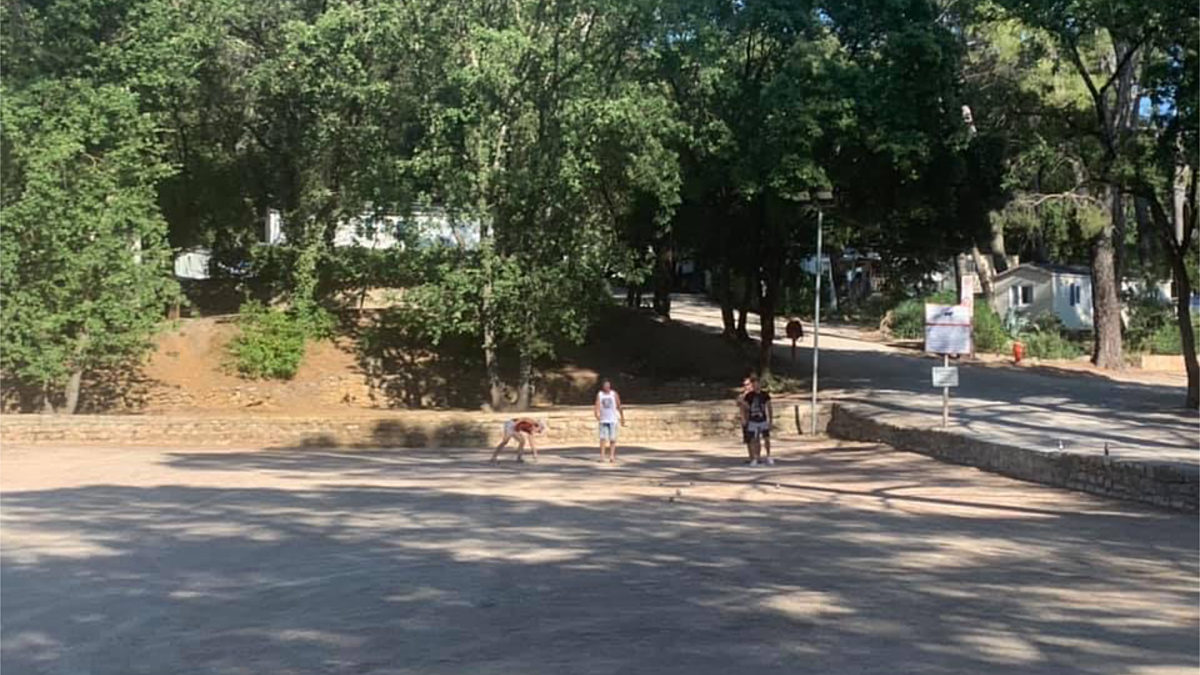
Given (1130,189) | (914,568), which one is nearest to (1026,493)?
(914,568)

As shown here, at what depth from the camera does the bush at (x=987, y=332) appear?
1905 inches

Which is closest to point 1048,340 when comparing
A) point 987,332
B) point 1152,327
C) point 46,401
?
point 987,332

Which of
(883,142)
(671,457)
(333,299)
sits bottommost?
(671,457)

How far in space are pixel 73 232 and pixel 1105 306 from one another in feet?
108

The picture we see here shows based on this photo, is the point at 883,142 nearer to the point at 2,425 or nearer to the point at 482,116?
the point at 482,116

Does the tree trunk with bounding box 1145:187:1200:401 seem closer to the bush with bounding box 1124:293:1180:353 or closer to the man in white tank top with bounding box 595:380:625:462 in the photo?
the man in white tank top with bounding box 595:380:625:462

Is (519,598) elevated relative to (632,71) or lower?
lower

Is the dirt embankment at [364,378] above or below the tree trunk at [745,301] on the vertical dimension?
below

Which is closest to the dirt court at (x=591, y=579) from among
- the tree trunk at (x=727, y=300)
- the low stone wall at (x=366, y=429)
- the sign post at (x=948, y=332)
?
the sign post at (x=948, y=332)

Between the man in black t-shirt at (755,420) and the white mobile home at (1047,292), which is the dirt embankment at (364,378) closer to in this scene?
the man in black t-shirt at (755,420)

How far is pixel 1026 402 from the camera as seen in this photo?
98.1ft

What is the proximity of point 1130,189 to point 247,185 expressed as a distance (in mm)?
27471

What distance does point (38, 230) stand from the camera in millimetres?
30562

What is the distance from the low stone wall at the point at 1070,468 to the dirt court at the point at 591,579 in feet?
1.50
